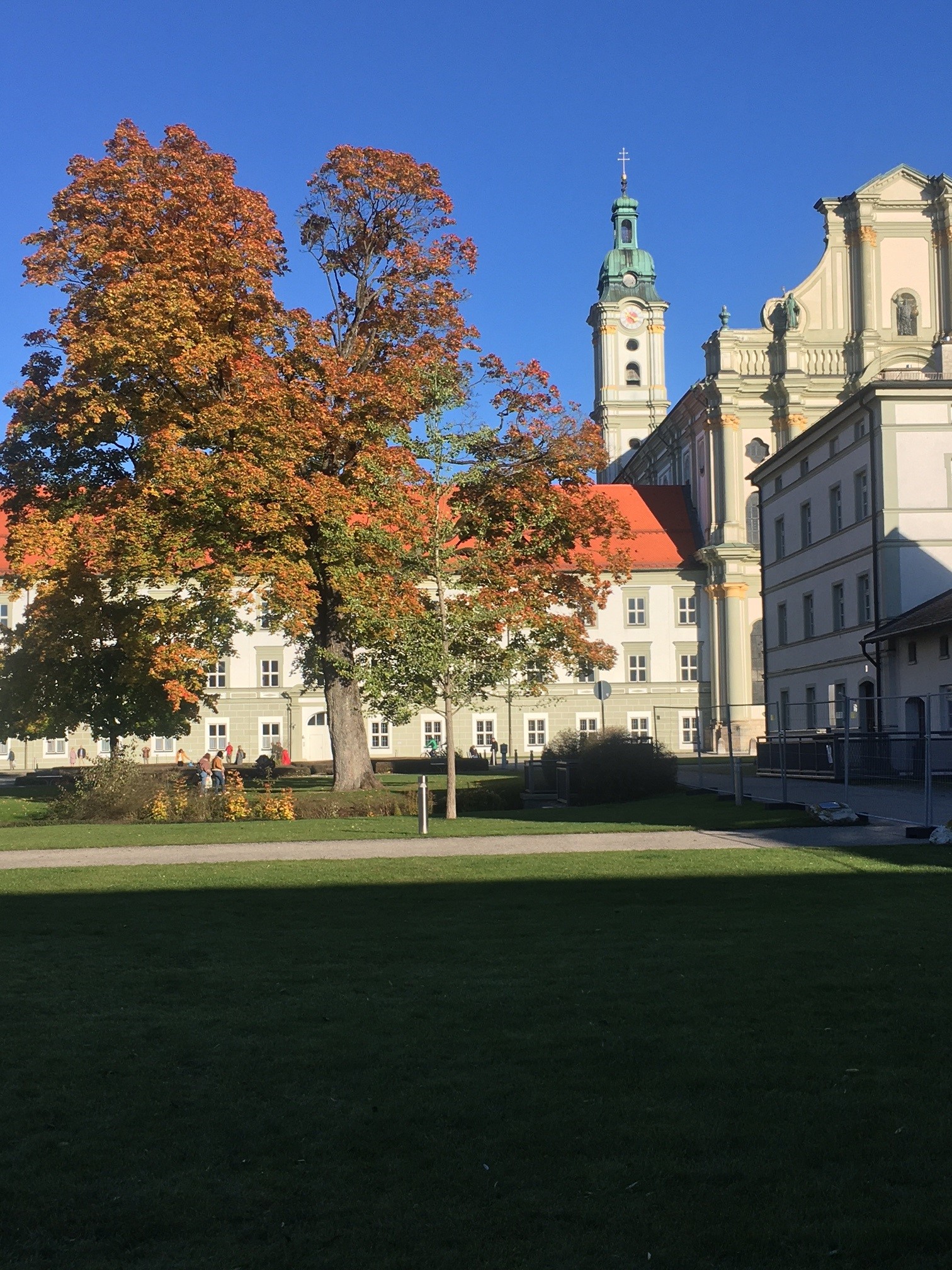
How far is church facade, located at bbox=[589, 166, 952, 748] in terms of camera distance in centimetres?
6581

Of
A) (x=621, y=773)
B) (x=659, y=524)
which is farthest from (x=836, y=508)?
(x=659, y=524)

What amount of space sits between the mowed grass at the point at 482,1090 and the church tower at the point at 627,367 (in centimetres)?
9121

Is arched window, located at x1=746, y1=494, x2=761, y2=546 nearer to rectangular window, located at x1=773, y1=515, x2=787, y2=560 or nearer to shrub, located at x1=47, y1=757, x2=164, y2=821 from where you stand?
rectangular window, located at x1=773, y1=515, x2=787, y2=560

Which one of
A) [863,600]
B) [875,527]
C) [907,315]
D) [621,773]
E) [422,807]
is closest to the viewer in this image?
[422,807]

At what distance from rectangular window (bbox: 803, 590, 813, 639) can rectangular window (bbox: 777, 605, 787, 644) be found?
2.22 metres

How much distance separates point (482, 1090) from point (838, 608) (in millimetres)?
39595

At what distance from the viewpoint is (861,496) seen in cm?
4094

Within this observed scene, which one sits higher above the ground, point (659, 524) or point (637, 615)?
point (659, 524)

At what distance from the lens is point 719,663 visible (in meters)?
68.8

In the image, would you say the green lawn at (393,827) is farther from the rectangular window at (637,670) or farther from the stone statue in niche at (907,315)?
the stone statue in niche at (907,315)

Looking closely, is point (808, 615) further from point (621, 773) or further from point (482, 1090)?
point (482, 1090)

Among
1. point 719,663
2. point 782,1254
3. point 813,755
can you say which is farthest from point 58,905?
point 719,663

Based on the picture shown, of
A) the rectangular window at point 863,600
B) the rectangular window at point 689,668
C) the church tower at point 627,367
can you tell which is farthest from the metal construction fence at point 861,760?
the church tower at point 627,367

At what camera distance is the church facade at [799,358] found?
65812 millimetres
